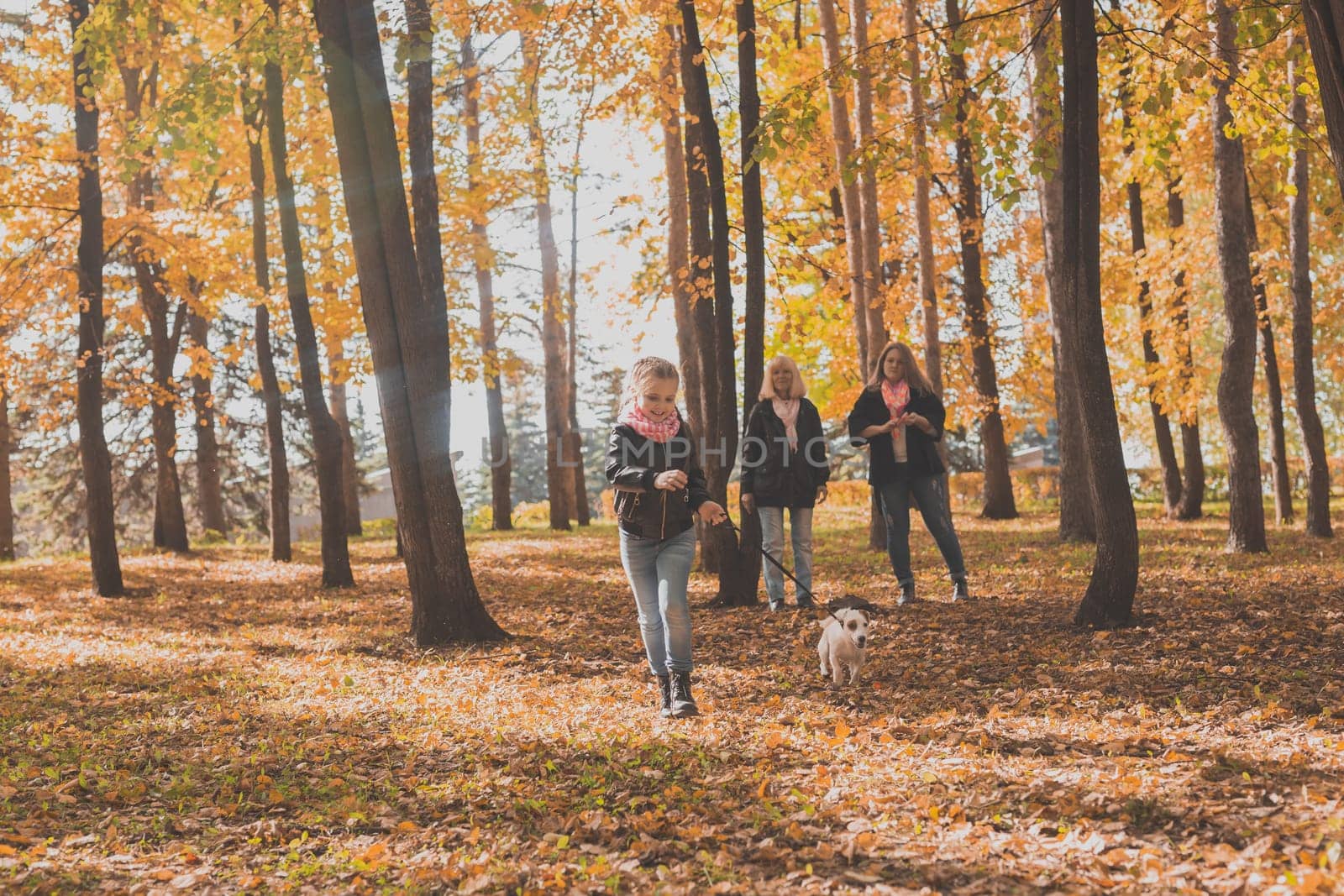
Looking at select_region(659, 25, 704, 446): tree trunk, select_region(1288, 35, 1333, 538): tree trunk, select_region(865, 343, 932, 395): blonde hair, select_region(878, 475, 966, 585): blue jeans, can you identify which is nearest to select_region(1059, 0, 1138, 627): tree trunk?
select_region(878, 475, 966, 585): blue jeans

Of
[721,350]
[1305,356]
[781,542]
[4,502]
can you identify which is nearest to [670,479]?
[781,542]

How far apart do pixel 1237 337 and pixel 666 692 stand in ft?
24.9

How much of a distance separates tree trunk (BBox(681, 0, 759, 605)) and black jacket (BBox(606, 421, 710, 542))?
3.50 m

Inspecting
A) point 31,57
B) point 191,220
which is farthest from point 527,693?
point 31,57

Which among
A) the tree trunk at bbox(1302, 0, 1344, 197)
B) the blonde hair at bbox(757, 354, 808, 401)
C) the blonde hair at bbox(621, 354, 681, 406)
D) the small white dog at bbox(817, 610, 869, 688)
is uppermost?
the tree trunk at bbox(1302, 0, 1344, 197)

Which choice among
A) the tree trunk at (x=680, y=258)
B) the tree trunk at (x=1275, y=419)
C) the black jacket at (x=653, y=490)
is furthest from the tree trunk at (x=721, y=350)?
the tree trunk at (x=1275, y=419)

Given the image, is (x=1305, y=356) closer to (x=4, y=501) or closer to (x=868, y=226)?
(x=868, y=226)

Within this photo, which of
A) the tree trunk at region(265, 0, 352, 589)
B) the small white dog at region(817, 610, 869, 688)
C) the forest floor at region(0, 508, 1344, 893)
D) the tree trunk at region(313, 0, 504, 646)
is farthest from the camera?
the tree trunk at region(265, 0, 352, 589)

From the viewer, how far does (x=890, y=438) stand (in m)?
8.36

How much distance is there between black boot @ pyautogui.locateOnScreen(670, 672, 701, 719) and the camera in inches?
224

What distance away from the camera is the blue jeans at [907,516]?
27.3 ft

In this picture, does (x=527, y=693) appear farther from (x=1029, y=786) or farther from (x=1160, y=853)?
(x=1160, y=853)

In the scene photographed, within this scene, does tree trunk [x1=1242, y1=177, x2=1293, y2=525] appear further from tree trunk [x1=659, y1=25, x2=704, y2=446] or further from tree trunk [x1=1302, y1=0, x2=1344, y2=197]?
tree trunk [x1=1302, y1=0, x2=1344, y2=197]

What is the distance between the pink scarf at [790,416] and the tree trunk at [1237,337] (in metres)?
4.76
